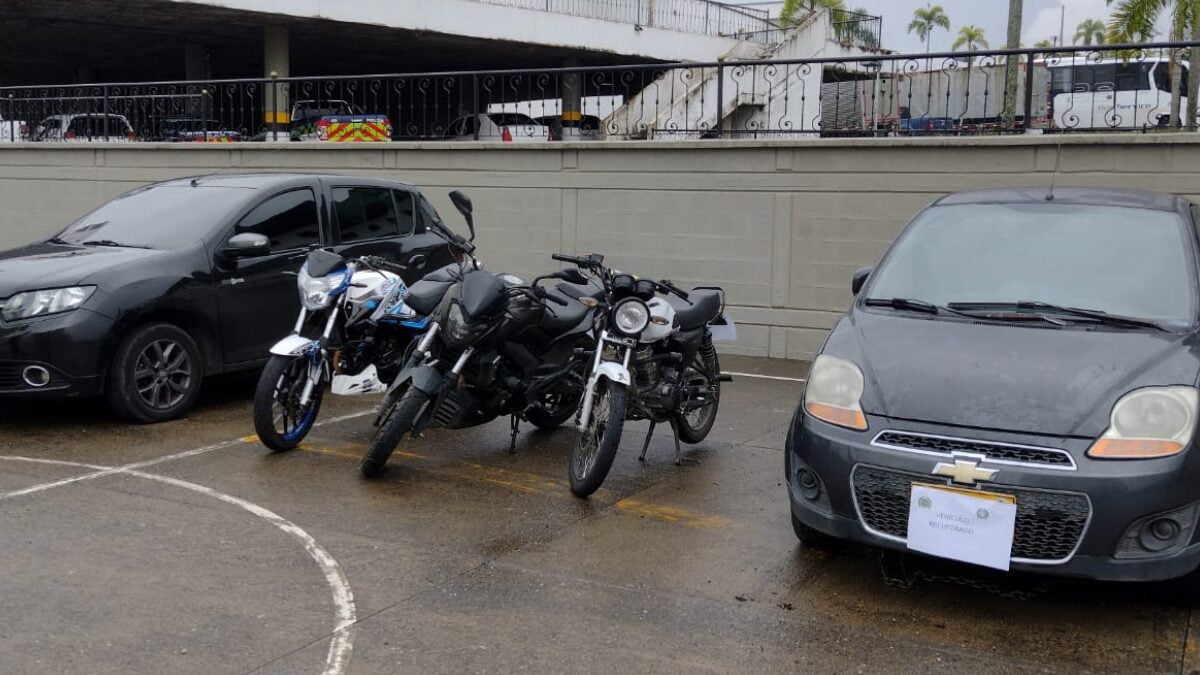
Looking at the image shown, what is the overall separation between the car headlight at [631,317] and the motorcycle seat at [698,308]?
0.70 m

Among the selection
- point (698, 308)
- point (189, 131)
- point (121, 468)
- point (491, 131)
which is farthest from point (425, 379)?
point (189, 131)

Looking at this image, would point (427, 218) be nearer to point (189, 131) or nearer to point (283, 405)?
point (283, 405)

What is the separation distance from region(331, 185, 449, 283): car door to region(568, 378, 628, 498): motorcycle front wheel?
3290 millimetres

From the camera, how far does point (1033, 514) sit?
3852mm

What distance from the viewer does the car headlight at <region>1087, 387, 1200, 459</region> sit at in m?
3.84

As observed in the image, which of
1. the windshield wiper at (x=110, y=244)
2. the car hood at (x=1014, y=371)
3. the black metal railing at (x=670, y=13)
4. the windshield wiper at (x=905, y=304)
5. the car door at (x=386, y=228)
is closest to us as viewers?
the car hood at (x=1014, y=371)

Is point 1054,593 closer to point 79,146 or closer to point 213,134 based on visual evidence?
point 213,134

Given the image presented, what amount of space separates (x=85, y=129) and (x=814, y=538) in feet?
46.4

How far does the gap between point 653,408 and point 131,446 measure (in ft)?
10.4

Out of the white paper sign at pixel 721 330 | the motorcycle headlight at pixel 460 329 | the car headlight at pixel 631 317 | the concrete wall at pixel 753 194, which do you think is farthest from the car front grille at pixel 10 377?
the concrete wall at pixel 753 194

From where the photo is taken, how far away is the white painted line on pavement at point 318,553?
12.3ft

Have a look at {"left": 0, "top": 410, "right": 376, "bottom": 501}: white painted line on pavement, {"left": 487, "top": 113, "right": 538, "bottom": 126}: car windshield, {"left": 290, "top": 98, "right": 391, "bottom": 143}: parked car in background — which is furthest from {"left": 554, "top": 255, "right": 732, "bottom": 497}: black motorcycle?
→ {"left": 290, "top": 98, "right": 391, "bottom": 143}: parked car in background

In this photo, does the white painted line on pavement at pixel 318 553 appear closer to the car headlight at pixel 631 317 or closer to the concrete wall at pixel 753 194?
the car headlight at pixel 631 317

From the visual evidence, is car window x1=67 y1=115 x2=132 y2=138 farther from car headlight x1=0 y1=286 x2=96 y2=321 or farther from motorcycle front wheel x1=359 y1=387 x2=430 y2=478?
motorcycle front wheel x1=359 y1=387 x2=430 y2=478
